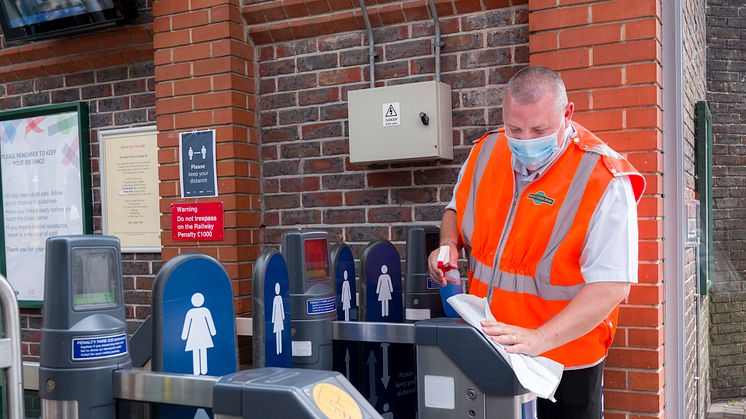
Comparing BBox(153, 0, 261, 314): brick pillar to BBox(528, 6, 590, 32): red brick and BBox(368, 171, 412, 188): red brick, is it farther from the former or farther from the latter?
BBox(528, 6, 590, 32): red brick

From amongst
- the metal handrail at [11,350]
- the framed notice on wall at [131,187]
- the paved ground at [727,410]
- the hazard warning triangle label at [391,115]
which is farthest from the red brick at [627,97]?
the framed notice on wall at [131,187]

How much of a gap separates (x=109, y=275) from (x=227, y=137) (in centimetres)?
225

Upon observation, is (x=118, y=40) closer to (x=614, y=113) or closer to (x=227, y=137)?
(x=227, y=137)

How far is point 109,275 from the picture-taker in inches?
81.1

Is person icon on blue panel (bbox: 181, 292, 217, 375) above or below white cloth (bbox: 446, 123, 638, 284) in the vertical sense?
below

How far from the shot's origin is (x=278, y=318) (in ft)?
8.68

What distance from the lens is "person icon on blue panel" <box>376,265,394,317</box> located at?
3.29m

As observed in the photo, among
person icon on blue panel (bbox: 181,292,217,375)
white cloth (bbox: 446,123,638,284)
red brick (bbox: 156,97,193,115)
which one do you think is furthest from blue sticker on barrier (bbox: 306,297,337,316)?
red brick (bbox: 156,97,193,115)

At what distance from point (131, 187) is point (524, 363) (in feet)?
10.7

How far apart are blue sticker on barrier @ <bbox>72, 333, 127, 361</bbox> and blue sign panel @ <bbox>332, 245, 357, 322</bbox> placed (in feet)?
4.15

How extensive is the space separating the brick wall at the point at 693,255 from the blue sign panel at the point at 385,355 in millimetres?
1503

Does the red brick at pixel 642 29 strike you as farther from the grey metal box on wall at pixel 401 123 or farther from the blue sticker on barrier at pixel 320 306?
the blue sticker on barrier at pixel 320 306

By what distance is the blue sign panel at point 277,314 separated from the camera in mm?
2578

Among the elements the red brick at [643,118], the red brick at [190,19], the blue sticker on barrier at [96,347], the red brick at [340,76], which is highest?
the red brick at [190,19]
